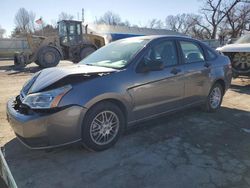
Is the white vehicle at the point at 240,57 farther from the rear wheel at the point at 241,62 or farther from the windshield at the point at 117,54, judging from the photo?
the windshield at the point at 117,54

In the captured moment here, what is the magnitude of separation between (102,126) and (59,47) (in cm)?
1351

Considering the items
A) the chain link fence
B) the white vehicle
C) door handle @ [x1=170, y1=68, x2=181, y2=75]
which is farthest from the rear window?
the chain link fence

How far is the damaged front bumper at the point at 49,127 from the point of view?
3014 millimetres

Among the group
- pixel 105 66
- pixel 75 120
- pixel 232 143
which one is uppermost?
pixel 105 66

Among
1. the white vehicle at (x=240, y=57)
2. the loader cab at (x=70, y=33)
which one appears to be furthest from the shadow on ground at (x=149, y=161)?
the loader cab at (x=70, y=33)

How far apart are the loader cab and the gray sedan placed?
1283 cm

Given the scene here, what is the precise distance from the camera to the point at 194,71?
4723 millimetres

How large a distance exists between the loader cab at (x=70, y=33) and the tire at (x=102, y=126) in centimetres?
1402

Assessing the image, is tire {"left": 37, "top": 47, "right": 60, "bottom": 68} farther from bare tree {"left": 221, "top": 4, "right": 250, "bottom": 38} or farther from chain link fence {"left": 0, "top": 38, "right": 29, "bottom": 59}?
bare tree {"left": 221, "top": 4, "right": 250, "bottom": 38}

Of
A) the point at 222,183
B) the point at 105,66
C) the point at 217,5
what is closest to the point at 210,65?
the point at 105,66

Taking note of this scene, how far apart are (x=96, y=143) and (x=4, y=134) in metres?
1.74

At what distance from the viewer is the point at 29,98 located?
3.20 m

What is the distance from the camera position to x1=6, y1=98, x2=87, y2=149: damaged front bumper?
119 inches

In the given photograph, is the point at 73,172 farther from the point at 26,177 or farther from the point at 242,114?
the point at 242,114
